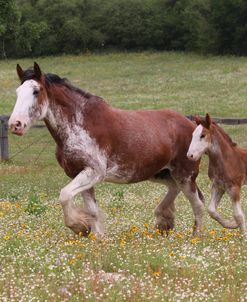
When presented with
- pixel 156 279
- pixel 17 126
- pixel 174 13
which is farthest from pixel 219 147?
pixel 174 13

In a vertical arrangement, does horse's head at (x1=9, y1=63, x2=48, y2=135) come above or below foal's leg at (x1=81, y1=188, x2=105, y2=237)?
above

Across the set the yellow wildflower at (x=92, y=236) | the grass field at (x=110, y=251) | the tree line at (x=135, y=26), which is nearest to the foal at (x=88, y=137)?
the yellow wildflower at (x=92, y=236)

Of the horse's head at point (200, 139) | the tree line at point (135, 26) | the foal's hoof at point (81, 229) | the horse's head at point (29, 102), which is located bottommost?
the tree line at point (135, 26)

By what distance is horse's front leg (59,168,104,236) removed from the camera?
9609mm

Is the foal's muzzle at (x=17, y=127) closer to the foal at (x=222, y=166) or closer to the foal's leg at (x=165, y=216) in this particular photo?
the foal at (x=222, y=166)

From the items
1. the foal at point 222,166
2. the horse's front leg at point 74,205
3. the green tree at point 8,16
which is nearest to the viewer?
the horse's front leg at point 74,205

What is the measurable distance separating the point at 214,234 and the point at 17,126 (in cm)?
323

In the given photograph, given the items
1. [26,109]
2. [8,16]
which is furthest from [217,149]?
[8,16]

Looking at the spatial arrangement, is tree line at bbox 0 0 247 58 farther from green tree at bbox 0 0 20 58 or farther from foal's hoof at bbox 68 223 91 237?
foal's hoof at bbox 68 223 91 237

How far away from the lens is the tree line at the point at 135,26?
67.0 metres

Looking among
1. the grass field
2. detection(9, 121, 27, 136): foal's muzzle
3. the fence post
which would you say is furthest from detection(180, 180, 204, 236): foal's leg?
the fence post

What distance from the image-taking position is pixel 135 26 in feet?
244

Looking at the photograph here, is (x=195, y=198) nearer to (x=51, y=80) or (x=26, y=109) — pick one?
(x=51, y=80)

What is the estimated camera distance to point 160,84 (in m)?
52.7
